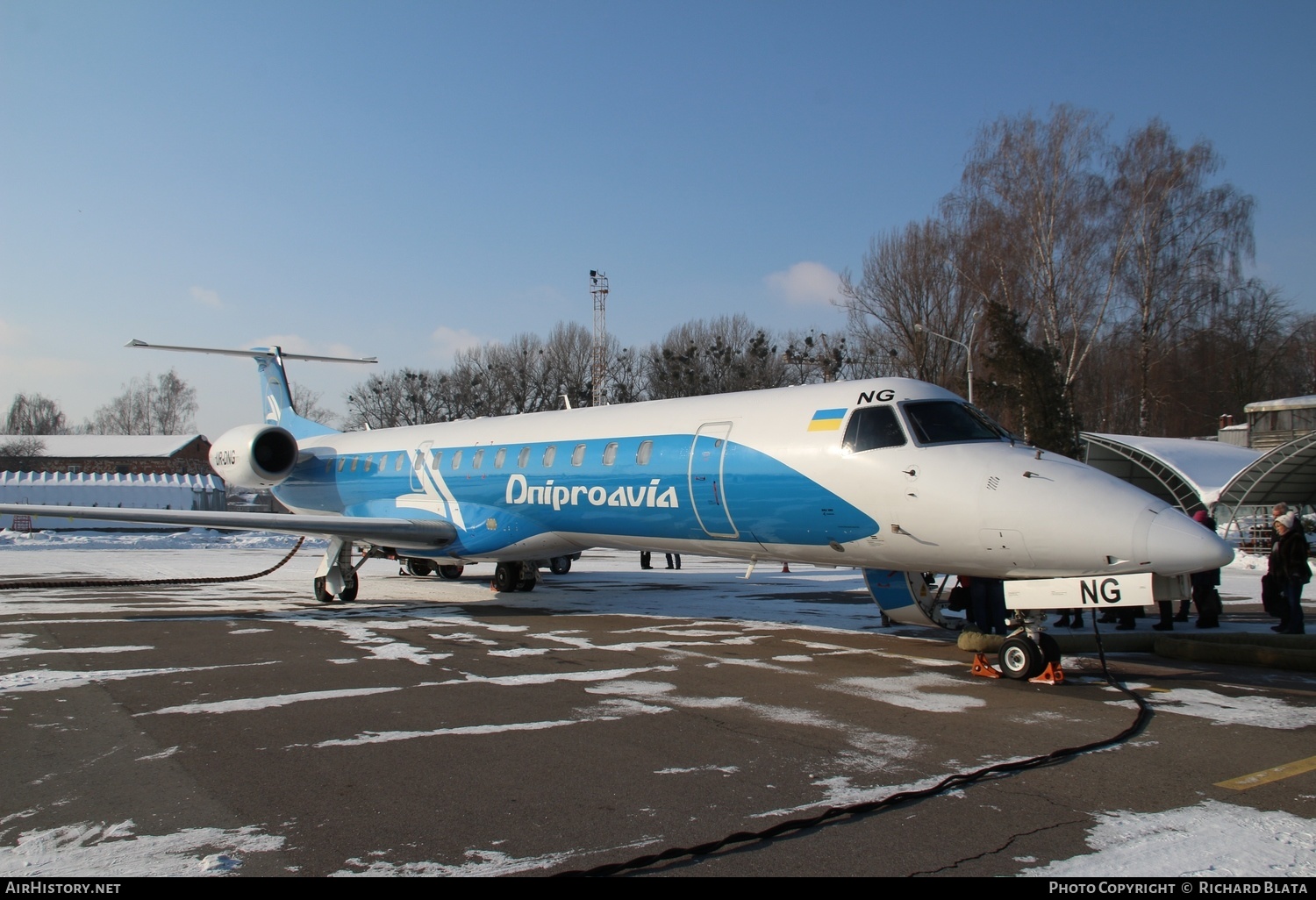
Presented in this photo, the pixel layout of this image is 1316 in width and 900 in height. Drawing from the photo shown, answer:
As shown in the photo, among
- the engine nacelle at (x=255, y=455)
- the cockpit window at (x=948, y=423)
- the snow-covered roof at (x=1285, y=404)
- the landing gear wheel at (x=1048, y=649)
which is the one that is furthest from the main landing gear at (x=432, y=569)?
the snow-covered roof at (x=1285, y=404)

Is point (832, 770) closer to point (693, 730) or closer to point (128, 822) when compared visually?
point (693, 730)

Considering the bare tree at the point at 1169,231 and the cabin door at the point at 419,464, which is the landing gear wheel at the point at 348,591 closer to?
the cabin door at the point at 419,464

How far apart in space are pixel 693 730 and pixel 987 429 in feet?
14.8

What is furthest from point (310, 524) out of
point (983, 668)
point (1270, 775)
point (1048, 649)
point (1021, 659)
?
point (1270, 775)

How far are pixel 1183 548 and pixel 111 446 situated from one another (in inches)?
2754

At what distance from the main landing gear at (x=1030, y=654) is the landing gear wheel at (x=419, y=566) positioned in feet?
47.7

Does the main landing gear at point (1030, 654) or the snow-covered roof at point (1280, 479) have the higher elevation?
the snow-covered roof at point (1280, 479)

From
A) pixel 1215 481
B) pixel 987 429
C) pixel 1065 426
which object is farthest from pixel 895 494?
pixel 1215 481

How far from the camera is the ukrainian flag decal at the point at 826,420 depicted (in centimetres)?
951

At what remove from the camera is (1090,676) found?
27.7 feet

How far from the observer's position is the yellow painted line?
5.06 m

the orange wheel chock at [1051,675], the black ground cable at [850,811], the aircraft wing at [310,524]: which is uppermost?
the aircraft wing at [310,524]

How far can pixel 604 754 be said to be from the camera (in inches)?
223

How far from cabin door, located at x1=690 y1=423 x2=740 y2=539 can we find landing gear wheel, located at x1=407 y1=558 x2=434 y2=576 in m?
11.2
